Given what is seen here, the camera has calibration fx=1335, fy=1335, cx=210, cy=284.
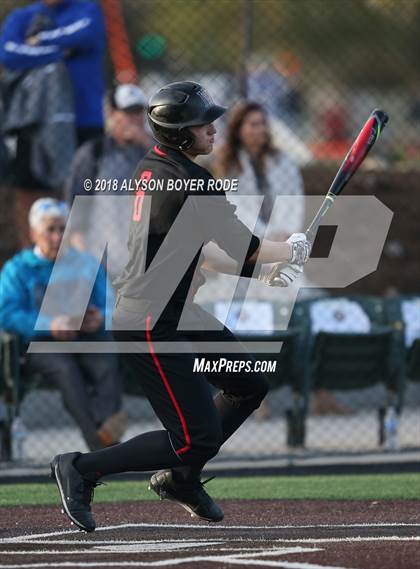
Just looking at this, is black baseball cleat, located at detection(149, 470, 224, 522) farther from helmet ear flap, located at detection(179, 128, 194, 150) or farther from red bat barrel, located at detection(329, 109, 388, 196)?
red bat barrel, located at detection(329, 109, 388, 196)

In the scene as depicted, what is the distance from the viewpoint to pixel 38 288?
902 cm

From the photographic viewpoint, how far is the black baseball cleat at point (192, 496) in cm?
584

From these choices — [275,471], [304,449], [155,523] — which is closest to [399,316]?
[304,449]

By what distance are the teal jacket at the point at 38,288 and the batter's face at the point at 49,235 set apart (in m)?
0.07

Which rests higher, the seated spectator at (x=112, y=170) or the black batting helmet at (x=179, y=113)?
the black batting helmet at (x=179, y=113)

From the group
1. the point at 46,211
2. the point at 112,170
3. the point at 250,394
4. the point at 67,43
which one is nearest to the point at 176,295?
the point at 250,394

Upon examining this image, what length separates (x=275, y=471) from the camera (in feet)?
28.8

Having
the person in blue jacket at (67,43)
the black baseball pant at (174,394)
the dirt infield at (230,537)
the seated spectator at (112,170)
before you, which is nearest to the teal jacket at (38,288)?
the seated spectator at (112,170)

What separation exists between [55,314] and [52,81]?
2.08 m

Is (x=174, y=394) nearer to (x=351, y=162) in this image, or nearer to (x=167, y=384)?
(x=167, y=384)

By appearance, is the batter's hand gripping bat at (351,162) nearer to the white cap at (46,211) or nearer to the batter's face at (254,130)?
the white cap at (46,211)

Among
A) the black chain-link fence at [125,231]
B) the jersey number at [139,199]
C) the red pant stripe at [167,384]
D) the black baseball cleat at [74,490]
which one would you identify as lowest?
the black chain-link fence at [125,231]

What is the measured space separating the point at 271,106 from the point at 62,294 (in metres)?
4.64

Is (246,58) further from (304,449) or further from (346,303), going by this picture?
(304,449)
